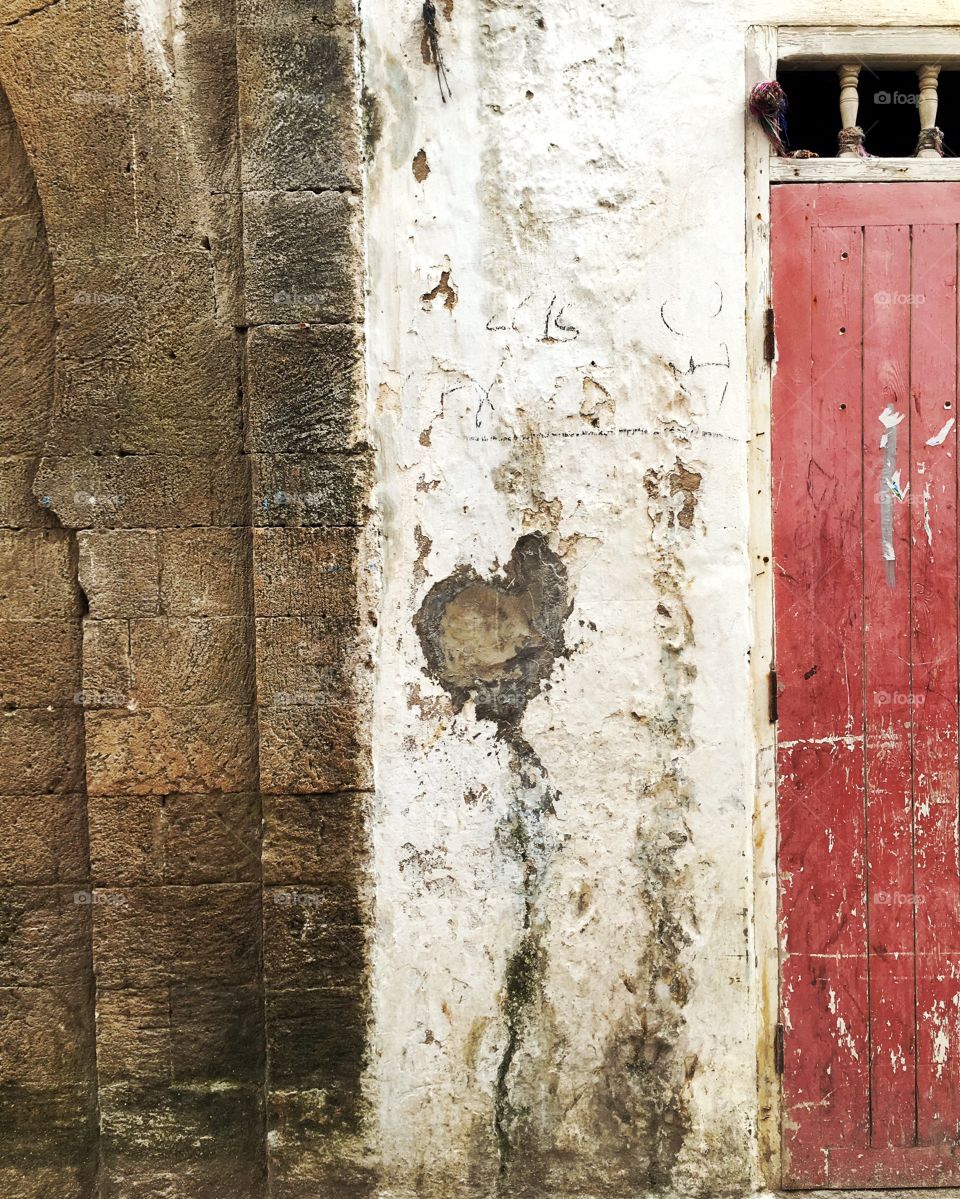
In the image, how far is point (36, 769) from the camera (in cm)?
279

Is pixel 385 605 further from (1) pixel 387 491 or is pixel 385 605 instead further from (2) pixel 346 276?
(2) pixel 346 276

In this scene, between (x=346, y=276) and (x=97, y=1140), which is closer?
(x=346, y=276)

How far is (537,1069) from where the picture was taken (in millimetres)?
2670

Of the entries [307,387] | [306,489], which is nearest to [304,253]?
[307,387]

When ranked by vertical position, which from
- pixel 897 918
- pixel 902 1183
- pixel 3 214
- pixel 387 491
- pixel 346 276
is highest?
pixel 3 214

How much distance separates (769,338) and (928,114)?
2.60ft

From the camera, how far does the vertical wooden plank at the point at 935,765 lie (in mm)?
2699

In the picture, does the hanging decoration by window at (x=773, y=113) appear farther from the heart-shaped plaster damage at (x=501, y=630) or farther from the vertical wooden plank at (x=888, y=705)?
the heart-shaped plaster damage at (x=501, y=630)

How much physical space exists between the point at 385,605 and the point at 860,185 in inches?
73.3

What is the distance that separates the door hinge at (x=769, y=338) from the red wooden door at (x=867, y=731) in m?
0.04

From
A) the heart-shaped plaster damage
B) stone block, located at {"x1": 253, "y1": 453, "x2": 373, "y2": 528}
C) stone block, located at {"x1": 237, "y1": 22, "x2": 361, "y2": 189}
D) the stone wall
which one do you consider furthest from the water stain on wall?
stone block, located at {"x1": 237, "y1": 22, "x2": 361, "y2": 189}

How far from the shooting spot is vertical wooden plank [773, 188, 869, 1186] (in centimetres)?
270

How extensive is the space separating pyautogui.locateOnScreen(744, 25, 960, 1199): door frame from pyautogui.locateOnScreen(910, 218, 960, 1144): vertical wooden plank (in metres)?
0.37

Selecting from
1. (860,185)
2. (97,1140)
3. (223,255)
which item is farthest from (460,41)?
(97,1140)
